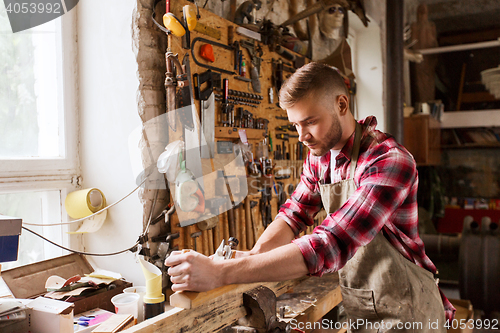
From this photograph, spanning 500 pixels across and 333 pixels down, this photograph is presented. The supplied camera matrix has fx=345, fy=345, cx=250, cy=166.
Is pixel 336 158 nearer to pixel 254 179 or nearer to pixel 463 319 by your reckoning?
pixel 254 179

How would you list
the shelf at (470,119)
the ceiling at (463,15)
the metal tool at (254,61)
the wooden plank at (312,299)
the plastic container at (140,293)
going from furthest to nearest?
the ceiling at (463,15), the shelf at (470,119), the metal tool at (254,61), the wooden plank at (312,299), the plastic container at (140,293)

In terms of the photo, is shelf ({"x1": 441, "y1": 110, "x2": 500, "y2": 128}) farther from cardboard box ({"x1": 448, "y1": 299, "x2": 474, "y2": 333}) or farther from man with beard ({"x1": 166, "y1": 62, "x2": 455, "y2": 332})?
man with beard ({"x1": 166, "y1": 62, "x2": 455, "y2": 332})

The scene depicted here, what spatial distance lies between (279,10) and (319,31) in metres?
0.86

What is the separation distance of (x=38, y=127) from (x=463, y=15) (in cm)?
639

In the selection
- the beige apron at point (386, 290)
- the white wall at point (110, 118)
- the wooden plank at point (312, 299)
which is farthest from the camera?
the white wall at point (110, 118)

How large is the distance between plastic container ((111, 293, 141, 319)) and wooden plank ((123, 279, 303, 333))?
0.48 metres

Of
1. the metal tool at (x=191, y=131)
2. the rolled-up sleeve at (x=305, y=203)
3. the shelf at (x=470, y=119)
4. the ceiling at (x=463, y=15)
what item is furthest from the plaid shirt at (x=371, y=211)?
the ceiling at (x=463, y=15)

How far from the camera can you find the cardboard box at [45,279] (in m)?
1.64

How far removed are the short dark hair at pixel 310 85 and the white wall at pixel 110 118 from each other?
2.95ft

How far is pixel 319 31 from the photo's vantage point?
3.89m

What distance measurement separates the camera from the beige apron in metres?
1.39

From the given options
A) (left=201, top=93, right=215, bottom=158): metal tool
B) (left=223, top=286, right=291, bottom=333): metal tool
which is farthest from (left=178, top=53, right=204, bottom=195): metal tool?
(left=223, top=286, right=291, bottom=333): metal tool

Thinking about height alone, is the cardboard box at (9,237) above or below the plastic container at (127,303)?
above

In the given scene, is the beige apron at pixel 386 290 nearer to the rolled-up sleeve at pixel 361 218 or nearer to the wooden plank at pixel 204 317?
the rolled-up sleeve at pixel 361 218
